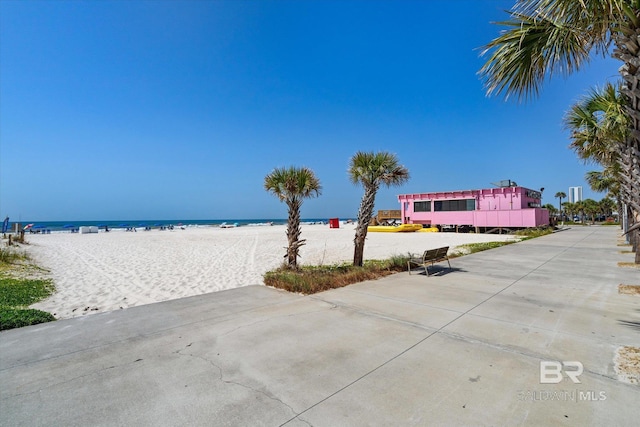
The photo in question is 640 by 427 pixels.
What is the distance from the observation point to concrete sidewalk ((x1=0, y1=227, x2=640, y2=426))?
2854mm

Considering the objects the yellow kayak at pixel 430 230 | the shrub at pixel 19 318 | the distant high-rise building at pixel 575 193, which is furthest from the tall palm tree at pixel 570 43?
the distant high-rise building at pixel 575 193

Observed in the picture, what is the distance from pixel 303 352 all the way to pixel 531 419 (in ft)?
8.32

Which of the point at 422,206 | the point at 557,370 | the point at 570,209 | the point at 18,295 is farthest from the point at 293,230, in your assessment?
the point at 570,209

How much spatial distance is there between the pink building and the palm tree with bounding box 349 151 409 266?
3052cm

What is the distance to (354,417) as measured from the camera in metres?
2.78

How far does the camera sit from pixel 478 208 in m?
38.4

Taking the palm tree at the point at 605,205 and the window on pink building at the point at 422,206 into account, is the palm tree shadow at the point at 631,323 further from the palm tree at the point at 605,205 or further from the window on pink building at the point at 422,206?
the palm tree at the point at 605,205

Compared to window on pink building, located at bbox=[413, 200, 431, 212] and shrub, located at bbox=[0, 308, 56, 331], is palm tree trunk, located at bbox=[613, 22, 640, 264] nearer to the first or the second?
shrub, located at bbox=[0, 308, 56, 331]

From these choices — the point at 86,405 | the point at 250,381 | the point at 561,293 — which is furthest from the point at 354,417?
the point at 561,293

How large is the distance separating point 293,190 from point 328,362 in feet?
24.0

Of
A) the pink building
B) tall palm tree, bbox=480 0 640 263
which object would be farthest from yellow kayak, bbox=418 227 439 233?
tall palm tree, bbox=480 0 640 263

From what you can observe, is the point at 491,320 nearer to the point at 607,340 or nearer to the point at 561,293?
the point at 607,340

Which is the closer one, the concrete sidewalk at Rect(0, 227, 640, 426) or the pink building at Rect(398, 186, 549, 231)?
the concrete sidewalk at Rect(0, 227, 640, 426)

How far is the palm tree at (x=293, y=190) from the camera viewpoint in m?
10.6
